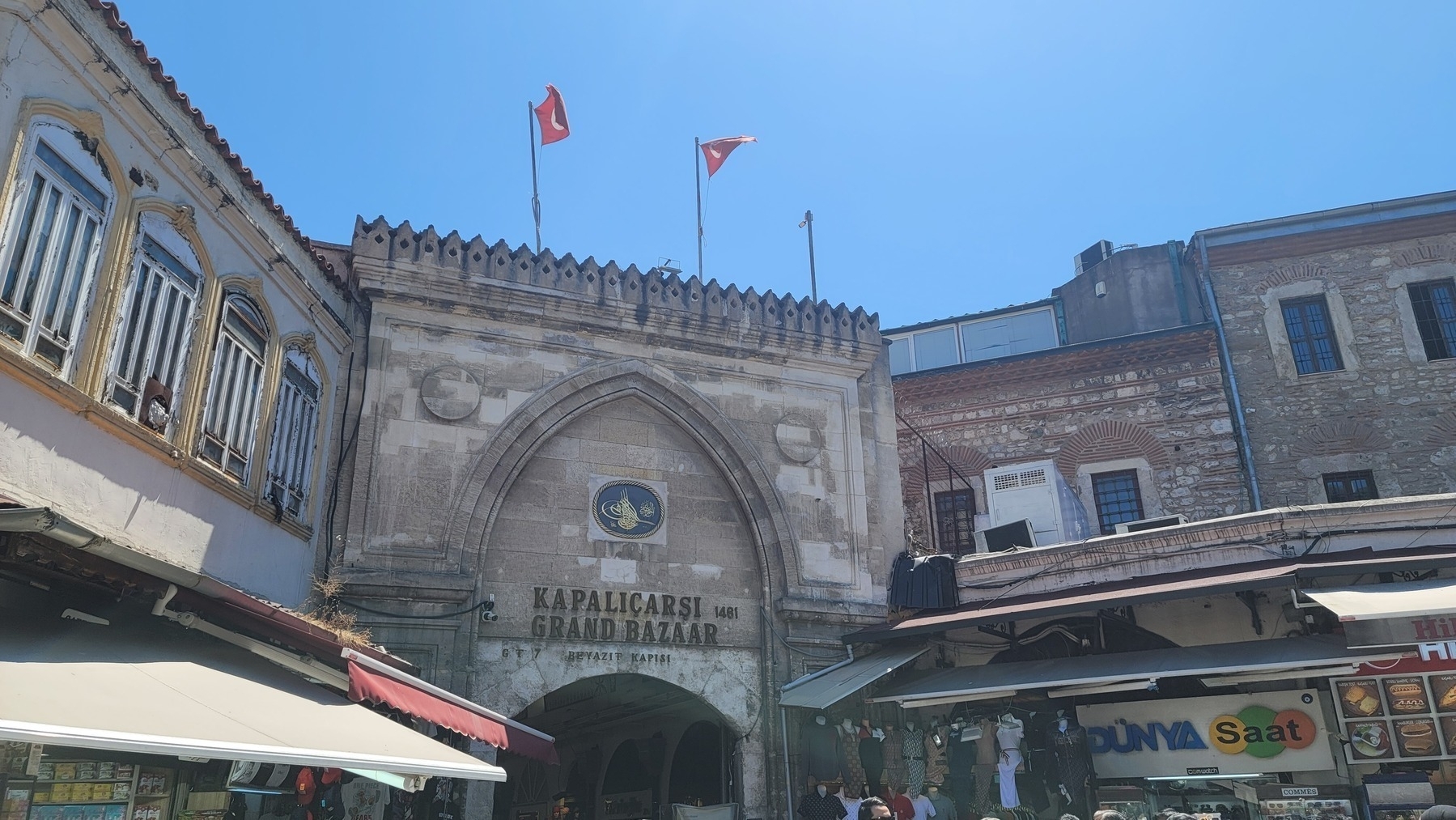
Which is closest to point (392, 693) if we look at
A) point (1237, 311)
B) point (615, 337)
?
point (615, 337)

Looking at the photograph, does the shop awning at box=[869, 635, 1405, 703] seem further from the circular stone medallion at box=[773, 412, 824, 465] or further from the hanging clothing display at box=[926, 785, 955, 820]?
the circular stone medallion at box=[773, 412, 824, 465]

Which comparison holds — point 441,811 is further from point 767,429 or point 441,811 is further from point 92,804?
point 767,429

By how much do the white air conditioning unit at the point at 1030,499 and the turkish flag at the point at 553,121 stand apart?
22.6 ft

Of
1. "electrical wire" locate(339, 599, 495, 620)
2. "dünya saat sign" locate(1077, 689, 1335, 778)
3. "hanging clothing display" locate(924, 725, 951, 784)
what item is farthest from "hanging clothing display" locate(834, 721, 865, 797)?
"electrical wire" locate(339, 599, 495, 620)

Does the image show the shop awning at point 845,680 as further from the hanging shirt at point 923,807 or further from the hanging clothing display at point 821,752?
the hanging shirt at point 923,807

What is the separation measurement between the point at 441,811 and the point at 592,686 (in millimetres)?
3318

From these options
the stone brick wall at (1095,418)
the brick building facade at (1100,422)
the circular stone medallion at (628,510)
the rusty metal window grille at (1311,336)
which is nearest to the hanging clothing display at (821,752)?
the circular stone medallion at (628,510)

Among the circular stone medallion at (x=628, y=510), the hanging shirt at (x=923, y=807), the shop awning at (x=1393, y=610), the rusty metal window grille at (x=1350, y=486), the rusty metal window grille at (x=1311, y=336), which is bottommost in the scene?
the hanging shirt at (x=923, y=807)

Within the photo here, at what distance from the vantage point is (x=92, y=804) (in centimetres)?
575

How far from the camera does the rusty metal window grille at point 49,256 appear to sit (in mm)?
5543

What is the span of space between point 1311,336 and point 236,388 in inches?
543

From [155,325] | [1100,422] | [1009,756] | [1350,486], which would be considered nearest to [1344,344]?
[1350,486]

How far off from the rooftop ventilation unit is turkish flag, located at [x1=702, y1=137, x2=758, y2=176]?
7313mm

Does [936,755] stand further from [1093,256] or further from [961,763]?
[1093,256]
